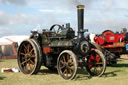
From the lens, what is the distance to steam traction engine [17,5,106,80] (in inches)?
313

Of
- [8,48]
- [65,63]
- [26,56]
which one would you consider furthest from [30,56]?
[8,48]

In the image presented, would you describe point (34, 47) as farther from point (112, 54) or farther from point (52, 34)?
point (112, 54)

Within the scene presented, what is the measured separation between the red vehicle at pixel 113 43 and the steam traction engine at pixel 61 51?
319cm

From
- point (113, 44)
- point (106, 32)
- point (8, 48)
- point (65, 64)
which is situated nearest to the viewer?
point (65, 64)

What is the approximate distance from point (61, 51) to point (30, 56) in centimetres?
125

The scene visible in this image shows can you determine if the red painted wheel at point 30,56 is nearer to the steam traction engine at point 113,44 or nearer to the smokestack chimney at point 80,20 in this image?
the smokestack chimney at point 80,20

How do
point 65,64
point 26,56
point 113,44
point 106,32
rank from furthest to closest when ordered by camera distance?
point 106,32
point 113,44
point 26,56
point 65,64

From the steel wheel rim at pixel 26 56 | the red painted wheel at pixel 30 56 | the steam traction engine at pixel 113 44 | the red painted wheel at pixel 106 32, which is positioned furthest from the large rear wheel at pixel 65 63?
the red painted wheel at pixel 106 32

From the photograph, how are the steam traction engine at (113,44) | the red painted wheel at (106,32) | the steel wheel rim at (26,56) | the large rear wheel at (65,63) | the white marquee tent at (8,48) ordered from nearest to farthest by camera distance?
the large rear wheel at (65,63) < the steel wheel rim at (26,56) < the steam traction engine at (113,44) < the red painted wheel at (106,32) < the white marquee tent at (8,48)

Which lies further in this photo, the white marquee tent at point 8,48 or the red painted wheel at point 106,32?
the white marquee tent at point 8,48

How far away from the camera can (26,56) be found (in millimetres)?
9078

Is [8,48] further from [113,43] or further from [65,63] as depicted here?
[65,63]

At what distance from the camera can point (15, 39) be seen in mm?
22250

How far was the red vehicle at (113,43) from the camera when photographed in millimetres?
11773
